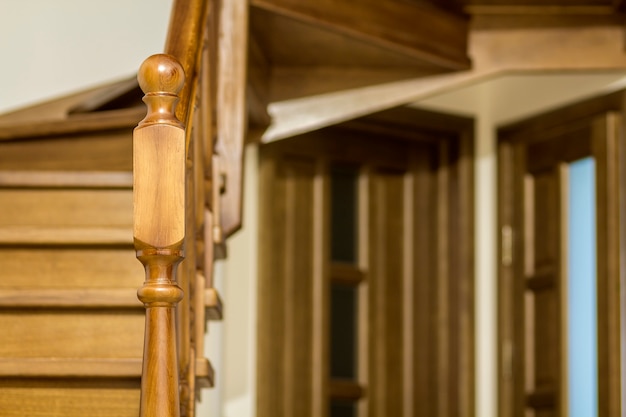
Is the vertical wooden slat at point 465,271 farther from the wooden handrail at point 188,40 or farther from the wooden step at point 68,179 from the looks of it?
the wooden handrail at point 188,40

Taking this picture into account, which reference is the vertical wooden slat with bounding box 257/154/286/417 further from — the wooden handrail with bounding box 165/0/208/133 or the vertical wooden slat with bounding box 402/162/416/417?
the wooden handrail with bounding box 165/0/208/133

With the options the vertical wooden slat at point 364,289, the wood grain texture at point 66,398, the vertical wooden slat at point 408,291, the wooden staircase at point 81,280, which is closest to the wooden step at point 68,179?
the wooden staircase at point 81,280

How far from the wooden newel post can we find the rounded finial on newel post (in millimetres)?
15

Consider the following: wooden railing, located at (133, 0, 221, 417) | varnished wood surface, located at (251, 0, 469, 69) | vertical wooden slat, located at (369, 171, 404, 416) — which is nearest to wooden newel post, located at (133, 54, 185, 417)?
wooden railing, located at (133, 0, 221, 417)

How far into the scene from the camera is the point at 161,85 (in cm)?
174

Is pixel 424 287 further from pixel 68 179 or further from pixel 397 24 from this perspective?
pixel 68 179

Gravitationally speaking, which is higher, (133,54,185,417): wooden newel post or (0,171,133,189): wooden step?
(0,171,133,189): wooden step

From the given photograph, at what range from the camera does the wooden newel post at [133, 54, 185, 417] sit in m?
1.65

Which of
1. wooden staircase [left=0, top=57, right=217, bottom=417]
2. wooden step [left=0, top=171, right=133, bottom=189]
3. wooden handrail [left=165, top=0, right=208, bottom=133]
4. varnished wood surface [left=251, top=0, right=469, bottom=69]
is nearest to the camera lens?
wooden handrail [left=165, top=0, right=208, bottom=133]

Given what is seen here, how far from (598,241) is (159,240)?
226 cm

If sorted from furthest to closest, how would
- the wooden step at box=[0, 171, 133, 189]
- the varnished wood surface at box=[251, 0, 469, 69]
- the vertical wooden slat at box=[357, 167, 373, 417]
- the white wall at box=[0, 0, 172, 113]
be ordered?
the vertical wooden slat at box=[357, 167, 373, 417] < the white wall at box=[0, 0, 172, 113] < the varnished wood surface at box=[251, 0, 469, 69] < the wooden step at box=[0, 171, 133, 189]

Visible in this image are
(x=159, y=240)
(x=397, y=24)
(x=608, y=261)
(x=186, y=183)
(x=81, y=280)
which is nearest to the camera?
(x=159, y=240)

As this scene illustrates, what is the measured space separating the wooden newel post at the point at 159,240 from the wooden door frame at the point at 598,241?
7.13 feet

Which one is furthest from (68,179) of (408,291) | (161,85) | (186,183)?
(408,291)
